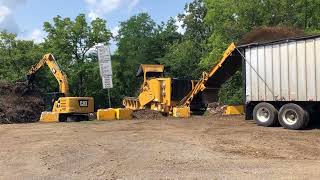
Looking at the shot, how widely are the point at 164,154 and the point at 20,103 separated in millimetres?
20607

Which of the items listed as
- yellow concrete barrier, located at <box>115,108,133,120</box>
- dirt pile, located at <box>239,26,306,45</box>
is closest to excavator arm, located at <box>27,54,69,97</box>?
yellow concrete barrier, located at <box>115,108,133,120</box>

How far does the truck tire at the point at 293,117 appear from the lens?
20.0 meters

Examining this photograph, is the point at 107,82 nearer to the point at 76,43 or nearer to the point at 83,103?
the point at 83,103

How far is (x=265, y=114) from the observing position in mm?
21797

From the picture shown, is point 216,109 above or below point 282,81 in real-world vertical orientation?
below

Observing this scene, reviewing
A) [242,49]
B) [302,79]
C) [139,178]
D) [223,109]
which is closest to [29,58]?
→ [223,109]

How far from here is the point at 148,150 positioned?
14.6m

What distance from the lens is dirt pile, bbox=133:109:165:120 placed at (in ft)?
96.8

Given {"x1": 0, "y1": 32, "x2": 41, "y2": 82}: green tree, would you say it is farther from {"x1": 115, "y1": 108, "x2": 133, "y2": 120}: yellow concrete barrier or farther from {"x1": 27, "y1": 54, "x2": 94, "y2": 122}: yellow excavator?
{"x1": 115, "y1": 108, "x2": 133, "y2": 120}: yellow concrete barrier

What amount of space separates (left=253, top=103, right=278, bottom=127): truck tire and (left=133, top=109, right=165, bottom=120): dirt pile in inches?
318

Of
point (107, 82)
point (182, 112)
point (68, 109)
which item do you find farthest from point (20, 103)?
point (182, 112)

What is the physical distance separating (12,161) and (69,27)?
4244 cm

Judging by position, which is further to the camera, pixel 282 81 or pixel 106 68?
pixel 106 68

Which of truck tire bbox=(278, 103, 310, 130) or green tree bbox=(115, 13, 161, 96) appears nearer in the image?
truck tire bbox=(278, 103, 310, 130)
